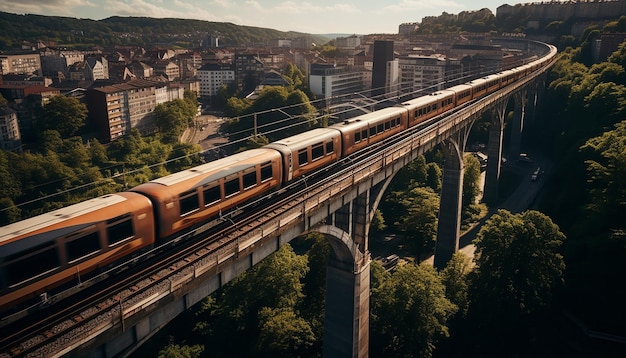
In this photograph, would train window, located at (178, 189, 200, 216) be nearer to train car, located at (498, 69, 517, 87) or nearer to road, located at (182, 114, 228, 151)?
train car, located at (498, 69, 517, 87)

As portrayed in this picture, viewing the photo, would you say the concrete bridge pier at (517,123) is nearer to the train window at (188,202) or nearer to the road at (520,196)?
the road at (520,196)

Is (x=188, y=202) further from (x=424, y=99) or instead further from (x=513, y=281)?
(x=424, y=99)

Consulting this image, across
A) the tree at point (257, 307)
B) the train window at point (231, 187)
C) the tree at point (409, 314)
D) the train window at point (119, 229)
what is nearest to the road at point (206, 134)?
the tree at point (257, 307)

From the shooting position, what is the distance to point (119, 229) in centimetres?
1448

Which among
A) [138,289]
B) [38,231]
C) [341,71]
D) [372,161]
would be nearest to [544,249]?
[372,161]

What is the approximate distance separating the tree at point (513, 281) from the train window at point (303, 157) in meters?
15.0

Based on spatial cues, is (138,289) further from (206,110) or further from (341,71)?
(206,110)

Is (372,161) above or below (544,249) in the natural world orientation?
above

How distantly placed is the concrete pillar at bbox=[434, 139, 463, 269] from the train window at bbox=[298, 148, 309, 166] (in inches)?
757

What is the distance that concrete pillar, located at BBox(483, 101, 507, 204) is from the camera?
169 feet

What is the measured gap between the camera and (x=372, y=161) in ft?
79.5

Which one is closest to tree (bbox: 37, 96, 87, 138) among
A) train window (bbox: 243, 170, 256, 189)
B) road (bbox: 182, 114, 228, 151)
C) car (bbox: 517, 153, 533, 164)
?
road (bbox: 182, 114, 228, 151)

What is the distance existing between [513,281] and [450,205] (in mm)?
11496

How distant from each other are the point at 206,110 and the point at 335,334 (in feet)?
313
